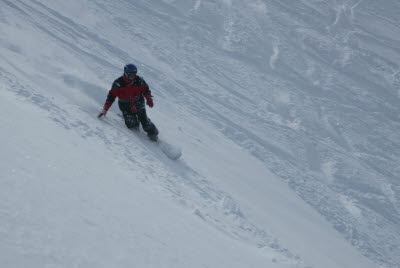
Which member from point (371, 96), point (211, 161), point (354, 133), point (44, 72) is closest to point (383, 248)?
point (354, 133)

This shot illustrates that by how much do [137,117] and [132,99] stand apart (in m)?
Result: 0.36

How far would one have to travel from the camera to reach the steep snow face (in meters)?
2.85

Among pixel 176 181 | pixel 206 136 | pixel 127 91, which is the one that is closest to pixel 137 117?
pixel 127 91

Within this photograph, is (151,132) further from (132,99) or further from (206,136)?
(206,136)

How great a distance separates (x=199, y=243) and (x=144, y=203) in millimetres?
789

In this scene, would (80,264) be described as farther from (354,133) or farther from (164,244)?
(354,133)

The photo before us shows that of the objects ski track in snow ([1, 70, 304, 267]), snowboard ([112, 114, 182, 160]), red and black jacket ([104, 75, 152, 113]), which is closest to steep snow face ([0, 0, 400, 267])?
ski track in snow ([1, 70, 304, 267])

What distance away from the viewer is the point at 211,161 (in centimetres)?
673

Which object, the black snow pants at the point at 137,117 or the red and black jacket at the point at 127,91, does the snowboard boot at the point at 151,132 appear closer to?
the black snow pants at the point at 137,117

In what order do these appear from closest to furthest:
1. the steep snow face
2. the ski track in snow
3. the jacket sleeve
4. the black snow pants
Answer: the steep snow face
the ski track in snow
the jacket sleeve
the black snow pants

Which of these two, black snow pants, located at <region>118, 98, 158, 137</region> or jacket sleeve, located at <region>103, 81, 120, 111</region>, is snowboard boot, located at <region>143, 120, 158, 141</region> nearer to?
black snow pants, located at <region>118, 98, 158, 137</region>

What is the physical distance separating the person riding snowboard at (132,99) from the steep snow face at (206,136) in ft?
1.24

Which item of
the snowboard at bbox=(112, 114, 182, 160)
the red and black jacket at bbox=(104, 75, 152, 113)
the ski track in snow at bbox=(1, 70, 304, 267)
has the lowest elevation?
the ski track in snow at bbox=(1, 70, 304, 267)

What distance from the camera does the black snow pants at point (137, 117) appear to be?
19.6ft
